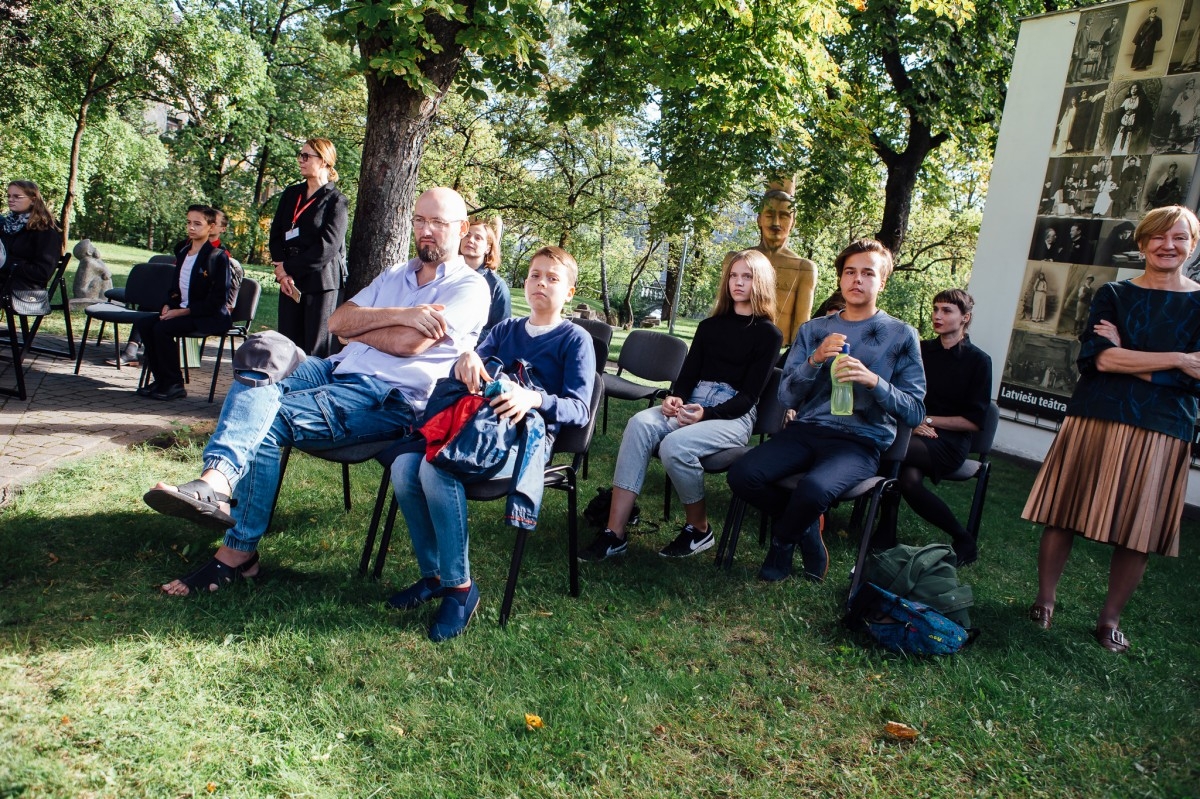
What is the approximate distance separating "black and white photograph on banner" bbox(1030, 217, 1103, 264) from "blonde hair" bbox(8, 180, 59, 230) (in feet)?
31.8

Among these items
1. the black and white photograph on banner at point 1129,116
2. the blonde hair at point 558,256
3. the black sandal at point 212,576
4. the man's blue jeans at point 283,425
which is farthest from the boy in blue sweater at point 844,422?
the black and white photograph on banner at point 1129,116

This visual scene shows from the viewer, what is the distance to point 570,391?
3637 mm

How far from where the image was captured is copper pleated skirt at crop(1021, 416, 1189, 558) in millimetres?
3641

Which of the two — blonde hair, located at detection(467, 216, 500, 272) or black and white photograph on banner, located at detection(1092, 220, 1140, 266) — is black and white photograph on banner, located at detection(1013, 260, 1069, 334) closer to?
black and white photograph on banner, located at detection(1092, 220, 1140, 266)

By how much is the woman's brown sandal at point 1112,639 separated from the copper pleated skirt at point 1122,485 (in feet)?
1.49

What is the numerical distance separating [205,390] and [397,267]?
14.0 ft

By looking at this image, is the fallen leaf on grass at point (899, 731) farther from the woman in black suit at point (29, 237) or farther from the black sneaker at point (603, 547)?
the woman in black suit at point (29, 237)

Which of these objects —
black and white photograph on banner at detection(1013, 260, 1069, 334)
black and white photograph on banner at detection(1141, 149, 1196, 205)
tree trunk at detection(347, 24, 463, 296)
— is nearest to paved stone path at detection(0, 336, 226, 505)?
tree trunk at detection(347, 24, 463, 296)

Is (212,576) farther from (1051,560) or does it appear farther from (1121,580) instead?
(1121,580)

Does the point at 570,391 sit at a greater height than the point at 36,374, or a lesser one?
greater

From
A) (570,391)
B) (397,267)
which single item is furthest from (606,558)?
(397,267)

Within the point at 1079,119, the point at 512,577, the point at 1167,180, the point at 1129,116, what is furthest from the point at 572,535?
the point at 1079,119

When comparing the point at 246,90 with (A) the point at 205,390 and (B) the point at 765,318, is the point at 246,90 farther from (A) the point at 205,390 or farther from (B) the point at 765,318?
(B) the point at 765,318

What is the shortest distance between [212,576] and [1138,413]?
4114mm
